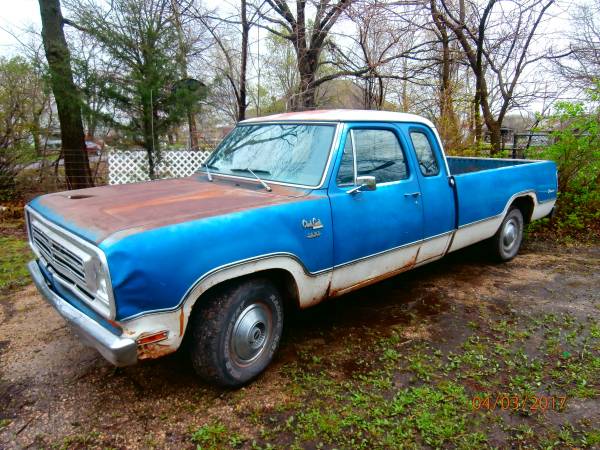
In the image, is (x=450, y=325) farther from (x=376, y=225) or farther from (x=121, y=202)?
(x=121, y=202)

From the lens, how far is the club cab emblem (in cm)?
296

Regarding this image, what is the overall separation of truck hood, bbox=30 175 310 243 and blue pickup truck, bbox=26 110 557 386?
0.05 ft

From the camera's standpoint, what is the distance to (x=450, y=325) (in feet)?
12.5

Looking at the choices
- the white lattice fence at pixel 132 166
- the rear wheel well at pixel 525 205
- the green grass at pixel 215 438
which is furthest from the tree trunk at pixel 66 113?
the rear wheel well at pixel 525 205

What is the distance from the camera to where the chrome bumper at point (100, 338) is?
2182 mm

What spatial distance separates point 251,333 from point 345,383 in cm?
75

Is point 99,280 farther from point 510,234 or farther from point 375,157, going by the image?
point 510,234

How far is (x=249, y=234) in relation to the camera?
2633 mm

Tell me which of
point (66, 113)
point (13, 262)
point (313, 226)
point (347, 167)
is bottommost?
point (13, 262)

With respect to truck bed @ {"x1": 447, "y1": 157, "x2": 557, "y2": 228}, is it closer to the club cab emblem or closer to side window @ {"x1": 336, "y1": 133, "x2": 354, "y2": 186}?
side window @ {"x1": 336, "y1": 133, "x2": 354, "y2": 186}

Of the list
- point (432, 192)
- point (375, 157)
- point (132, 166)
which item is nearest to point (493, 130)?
point (432, 192)

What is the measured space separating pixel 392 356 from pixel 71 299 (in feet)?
7.62

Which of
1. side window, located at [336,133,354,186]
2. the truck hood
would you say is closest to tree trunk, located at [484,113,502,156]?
side window, located at [336,133,354,186]

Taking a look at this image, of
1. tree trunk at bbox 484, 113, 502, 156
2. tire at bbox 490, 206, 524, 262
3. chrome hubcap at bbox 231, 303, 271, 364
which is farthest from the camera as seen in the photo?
tree trunk at bbox 484, 113, 502, 156
